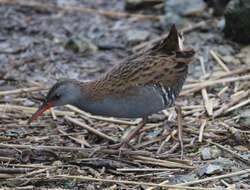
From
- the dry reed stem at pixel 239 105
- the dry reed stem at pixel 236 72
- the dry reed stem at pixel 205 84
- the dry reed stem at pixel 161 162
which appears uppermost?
the dry reed stem at pixel 236 72

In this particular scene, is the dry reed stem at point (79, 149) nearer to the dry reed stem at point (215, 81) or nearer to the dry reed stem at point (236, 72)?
the dry reed stem at point (215, 81)

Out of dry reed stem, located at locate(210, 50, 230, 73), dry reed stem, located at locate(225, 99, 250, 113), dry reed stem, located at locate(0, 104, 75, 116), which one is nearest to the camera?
dry reed stem, located at locate(225, 99, 250, 113)

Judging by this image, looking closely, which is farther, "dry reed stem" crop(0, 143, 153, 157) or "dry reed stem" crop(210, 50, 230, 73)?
"dry reed stem" crop(210, 50, 230, 73)

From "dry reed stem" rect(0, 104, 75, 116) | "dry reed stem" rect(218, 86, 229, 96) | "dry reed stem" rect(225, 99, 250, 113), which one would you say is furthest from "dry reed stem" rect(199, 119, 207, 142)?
"dry reed stem" rect(0, 104, 75, 116)

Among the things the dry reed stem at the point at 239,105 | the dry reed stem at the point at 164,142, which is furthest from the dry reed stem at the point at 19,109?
the dry reed stem at the point at 239,105

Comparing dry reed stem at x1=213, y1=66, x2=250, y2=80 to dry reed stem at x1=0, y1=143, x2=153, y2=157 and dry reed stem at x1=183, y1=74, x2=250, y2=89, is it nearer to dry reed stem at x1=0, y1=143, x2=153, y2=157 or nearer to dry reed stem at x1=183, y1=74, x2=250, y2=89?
dry reed stem at x1=183, y1=74, x2=250, y2=89

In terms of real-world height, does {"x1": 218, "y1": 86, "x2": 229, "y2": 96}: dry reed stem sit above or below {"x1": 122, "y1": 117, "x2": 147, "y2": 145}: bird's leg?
above

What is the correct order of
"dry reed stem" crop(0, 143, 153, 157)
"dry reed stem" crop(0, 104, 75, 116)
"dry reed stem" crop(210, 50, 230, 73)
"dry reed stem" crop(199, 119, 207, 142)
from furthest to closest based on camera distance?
"dry reed stem" crop(210, 50, 230, 73) < "dry reed stem" crop(0, 104, 75, 116) < "dry reed stem" crop(199, 119, 207, 142) < "dry reed stem" crop(0, 143, 153, 157)

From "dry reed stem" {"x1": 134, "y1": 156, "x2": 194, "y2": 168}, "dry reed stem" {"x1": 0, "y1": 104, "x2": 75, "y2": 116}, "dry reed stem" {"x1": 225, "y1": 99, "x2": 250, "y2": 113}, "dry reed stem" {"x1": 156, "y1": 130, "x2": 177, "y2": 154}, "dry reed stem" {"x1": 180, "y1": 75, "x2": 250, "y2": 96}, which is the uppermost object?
"dry reed stem" {"x1": 180, "y1": 75, "x2": 250, "y2": 96}

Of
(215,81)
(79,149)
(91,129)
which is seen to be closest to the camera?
(79,149)

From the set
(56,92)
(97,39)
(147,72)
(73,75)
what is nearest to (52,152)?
(56,92)

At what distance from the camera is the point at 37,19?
7.68 m

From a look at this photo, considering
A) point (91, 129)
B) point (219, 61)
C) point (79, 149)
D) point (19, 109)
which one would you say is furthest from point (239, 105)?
point (19, 109)

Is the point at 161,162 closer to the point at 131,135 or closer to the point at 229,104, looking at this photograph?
the point at 131,135
